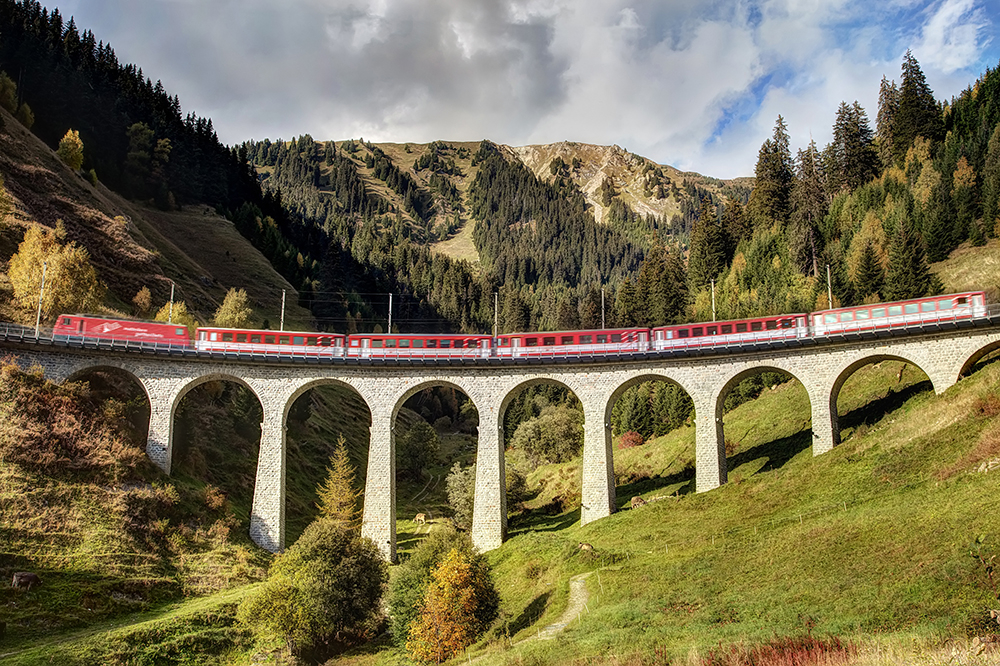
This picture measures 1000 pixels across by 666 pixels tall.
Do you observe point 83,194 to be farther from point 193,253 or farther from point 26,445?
point 26,445

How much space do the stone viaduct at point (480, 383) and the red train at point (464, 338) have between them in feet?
3.41

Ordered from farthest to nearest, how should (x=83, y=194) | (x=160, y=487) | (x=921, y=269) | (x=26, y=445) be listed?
(x=83, y=194), (x=921, y=269), (x=160, y=487), (x=26, y=445)

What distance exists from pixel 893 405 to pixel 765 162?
73700 millimetres

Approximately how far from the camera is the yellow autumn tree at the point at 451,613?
122ft

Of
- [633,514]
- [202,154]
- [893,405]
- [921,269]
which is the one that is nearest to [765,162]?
[921,269]

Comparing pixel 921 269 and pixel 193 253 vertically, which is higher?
pixel 193 253

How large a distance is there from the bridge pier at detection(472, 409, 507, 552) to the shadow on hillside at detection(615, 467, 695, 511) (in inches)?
378

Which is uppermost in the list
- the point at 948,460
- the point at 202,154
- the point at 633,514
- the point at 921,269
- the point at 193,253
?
the point at 202,154

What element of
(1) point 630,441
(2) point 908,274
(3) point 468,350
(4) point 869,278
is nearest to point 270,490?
(3) point 468,350

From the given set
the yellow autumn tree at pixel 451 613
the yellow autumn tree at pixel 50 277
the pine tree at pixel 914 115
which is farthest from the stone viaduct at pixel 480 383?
the pine tree at pixel 914 115

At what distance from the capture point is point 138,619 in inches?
1634

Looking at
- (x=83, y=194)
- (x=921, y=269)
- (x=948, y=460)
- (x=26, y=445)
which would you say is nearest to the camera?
(x=948, y=460)

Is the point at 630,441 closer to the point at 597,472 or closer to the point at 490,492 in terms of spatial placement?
the point at 597,472

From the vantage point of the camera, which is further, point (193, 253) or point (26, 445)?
point (193, 253)
